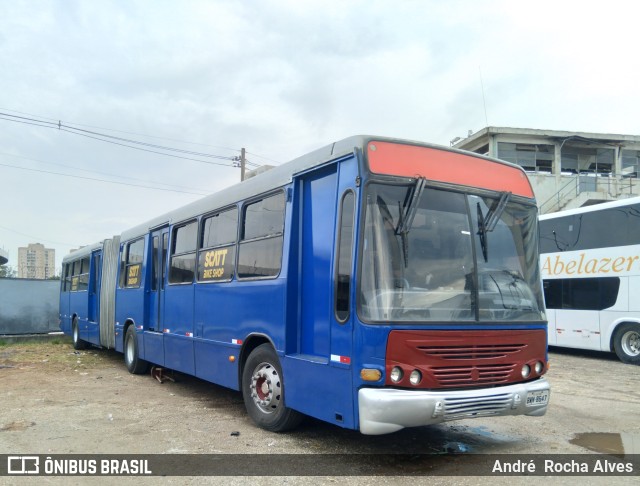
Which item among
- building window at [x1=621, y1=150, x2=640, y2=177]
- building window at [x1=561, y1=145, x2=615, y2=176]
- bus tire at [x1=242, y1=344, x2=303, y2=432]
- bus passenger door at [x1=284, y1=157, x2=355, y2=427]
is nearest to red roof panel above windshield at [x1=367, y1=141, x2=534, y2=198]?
bus passenger door at [x1=284, y1=157, x2=355, y2=427]

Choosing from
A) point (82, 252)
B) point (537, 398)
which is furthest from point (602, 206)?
point (82, 252)

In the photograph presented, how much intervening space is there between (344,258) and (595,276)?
1215 centimetres

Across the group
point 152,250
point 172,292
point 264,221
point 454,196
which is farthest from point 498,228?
point 152,250

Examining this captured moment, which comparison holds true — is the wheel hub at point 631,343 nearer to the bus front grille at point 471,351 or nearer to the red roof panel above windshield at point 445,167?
the red roof panel above windshield at point 445,167

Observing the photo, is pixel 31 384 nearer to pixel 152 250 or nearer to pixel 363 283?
pixel 152 250

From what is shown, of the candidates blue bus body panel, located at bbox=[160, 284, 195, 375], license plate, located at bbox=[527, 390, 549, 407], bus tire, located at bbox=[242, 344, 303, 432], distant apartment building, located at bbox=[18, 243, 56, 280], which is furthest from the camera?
distant apartment building, located at bbox=[18, 243, 56, 280]

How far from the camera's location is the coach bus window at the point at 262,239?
646 cm

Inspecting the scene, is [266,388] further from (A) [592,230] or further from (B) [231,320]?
(A) [592,230]

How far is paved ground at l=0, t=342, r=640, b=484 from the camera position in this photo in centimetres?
591

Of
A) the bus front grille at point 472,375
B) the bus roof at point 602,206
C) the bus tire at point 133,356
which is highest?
the bus roof at point 602,206

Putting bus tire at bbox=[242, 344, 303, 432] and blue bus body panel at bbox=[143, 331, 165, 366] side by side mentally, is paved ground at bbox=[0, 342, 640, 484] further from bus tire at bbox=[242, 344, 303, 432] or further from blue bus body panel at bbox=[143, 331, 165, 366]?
blue bus body panel at bbox=[143, 331, 165, 366]

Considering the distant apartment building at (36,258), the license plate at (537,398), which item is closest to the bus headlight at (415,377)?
the license plate at (537,398)

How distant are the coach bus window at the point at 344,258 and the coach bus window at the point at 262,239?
117cm

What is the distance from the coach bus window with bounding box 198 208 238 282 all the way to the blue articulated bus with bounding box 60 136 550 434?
0.12 meters
